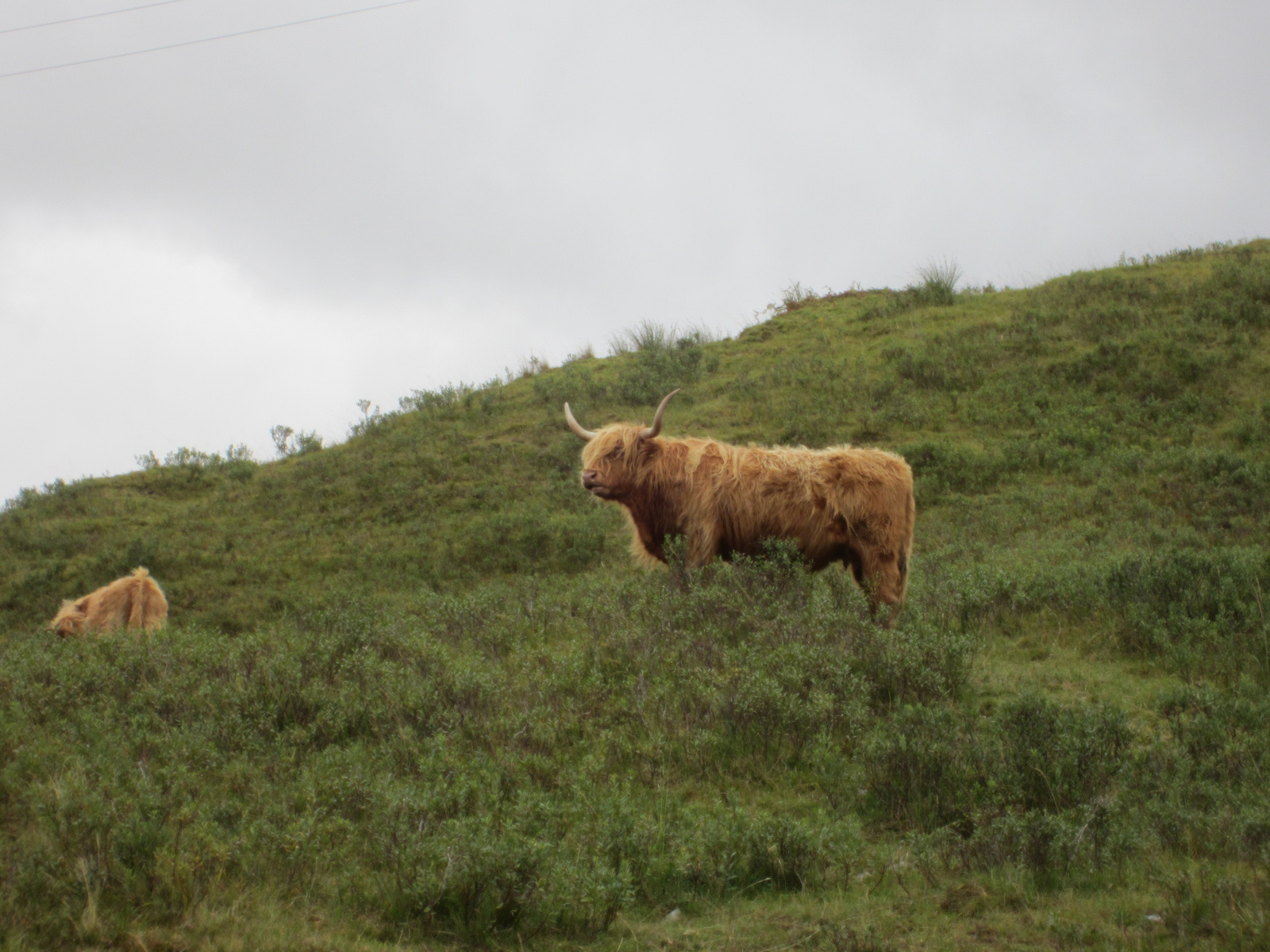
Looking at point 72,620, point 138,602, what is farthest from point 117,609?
point 72,620

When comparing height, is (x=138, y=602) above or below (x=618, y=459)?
below

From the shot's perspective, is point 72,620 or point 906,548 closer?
point 906,548

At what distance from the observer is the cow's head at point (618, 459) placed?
28.7 feet

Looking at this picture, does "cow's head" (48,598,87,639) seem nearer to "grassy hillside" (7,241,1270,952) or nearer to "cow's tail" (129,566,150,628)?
→ "cow's tail" (129,566,150,628)

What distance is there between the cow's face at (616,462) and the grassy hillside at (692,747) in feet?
3.12

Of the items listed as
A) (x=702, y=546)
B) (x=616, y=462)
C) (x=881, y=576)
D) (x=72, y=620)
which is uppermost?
(x=616, y=462)

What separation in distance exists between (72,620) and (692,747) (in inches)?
310

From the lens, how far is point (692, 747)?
504 centimetres

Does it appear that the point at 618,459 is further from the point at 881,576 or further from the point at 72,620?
the point at 72,620

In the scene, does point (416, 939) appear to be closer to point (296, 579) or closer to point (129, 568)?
point (296, 579)

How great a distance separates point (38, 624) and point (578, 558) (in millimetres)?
6937

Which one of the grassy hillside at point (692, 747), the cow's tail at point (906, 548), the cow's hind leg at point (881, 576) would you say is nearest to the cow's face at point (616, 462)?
the grassy hillside at point (692, 747)

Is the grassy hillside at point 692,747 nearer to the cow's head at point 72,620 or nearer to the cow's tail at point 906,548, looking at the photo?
the cow's tail at point 906,548

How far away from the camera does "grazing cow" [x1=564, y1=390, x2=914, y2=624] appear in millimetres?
8141
